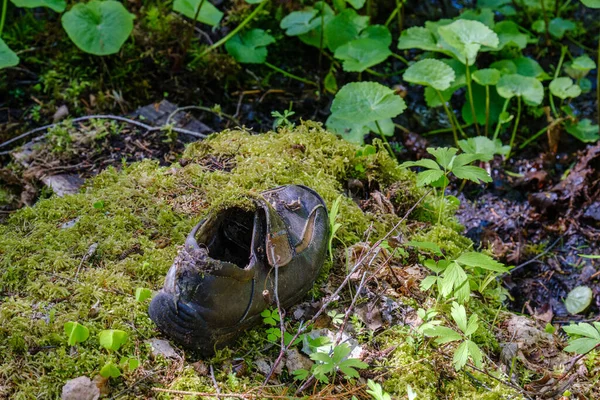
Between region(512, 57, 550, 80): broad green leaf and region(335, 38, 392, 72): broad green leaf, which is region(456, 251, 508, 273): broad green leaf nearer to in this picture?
region(335, 38, 392, 72): broad green leaf

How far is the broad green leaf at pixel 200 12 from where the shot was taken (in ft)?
13.8

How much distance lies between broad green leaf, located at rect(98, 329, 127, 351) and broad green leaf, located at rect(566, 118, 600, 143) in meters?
3.64

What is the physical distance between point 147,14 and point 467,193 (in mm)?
2897

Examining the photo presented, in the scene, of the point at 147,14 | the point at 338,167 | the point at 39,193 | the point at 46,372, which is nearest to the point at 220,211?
the point at 46,372

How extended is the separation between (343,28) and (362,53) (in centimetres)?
41

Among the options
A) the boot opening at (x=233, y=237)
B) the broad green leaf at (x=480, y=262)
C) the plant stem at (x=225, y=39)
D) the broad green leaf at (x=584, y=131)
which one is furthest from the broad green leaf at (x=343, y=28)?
the broad green leaf at (x=480, y=262)

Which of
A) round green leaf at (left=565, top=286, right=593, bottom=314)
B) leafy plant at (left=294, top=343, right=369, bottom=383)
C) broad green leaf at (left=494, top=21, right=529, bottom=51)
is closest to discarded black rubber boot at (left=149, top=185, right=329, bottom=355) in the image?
leafy plant at (left=294, top=343, right=369, bottom=383)

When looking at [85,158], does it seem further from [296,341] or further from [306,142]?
[296,341]

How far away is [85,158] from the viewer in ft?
12.4

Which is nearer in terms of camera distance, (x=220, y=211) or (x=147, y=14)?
(x=220, y=211)

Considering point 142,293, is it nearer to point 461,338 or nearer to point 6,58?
point 461,338

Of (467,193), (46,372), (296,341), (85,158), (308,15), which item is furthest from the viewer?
(308,15)

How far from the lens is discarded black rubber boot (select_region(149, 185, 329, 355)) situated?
2102 mm

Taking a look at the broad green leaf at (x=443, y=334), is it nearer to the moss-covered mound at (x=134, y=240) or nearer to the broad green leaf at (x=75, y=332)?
the moss-covered mound at (x=134, y=240)
